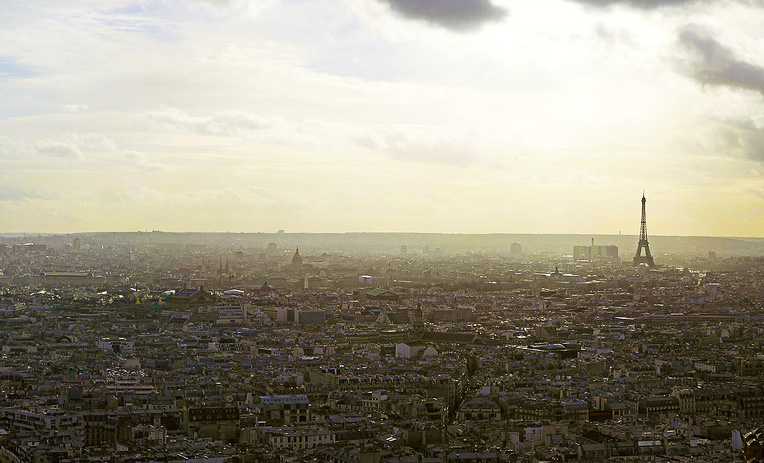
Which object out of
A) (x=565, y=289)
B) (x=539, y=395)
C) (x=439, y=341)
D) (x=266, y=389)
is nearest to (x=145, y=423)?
(x=266, y=389)

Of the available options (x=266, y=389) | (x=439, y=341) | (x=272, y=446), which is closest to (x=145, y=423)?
(x=272, y=446)

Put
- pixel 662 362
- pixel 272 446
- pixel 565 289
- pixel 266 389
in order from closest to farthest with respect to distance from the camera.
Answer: pixel 272 446 < pixel 266 389 < pixel 662 362 < pixel 565 289

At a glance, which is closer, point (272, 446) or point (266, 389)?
point (272, 446)

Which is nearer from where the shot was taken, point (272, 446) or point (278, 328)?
point (272, 446)

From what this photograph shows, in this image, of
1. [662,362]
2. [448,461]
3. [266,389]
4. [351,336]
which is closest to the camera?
[448,461]

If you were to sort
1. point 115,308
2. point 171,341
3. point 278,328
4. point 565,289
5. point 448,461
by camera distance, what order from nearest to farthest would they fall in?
1. point 448,461
2. point 171,341
3. point 278,328
4. point 115,308
5. point 565,289

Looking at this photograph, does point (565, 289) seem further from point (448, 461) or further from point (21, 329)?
point (448, 461)

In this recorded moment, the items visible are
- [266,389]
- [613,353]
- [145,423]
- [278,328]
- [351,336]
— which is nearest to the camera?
[145,423]

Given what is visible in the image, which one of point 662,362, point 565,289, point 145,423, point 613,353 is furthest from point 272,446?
point 565,289

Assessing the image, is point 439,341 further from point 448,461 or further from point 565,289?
point 565,289
